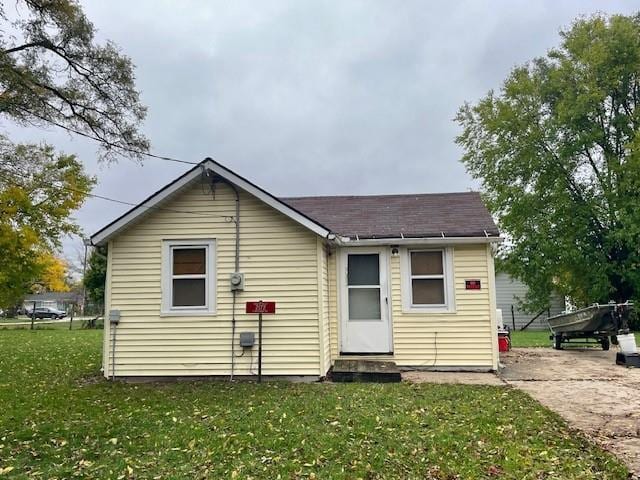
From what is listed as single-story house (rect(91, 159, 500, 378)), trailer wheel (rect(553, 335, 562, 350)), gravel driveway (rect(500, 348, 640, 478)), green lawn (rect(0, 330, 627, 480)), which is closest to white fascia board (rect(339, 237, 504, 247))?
single-story house (rect(91, 159, 500, 378))

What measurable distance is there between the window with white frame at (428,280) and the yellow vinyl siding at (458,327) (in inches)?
5.5

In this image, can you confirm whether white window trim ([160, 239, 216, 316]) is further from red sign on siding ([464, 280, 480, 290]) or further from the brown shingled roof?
red sign on siding ([464, 280, 480, 290])

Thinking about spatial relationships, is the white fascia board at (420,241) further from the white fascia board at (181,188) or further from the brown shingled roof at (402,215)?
the white fascia board at (181,188)

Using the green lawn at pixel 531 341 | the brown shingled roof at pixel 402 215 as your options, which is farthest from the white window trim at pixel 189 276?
the green lawn at pixel 531 341

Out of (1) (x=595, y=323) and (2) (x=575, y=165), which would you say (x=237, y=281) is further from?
(2) (x=575, y=165)

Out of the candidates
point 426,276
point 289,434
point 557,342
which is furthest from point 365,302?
point 557,342

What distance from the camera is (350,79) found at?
58.3 feet

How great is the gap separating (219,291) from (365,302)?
2.96 meters

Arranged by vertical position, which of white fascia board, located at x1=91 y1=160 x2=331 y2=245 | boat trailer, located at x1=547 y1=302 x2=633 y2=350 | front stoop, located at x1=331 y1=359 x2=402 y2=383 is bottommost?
front stoop, located at x1=331 y1=359 x2=402 y2=383

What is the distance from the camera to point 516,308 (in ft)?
97.6

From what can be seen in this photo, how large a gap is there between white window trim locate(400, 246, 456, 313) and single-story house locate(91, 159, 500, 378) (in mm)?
20

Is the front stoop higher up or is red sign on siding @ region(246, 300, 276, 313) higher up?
red sign on siding @ region(246, 300, 276, 313)

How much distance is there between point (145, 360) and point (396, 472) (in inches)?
236

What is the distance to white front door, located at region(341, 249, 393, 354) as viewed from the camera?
31.8 ft
